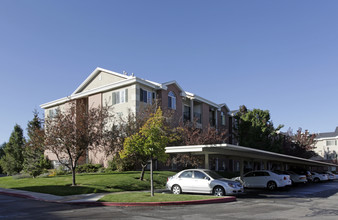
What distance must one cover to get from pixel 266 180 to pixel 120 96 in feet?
55.7

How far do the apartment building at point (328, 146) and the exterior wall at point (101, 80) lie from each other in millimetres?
58604

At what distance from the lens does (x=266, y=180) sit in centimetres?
2291

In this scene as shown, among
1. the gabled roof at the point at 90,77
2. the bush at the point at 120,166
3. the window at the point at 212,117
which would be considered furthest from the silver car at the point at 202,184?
the window at the point at 212,117

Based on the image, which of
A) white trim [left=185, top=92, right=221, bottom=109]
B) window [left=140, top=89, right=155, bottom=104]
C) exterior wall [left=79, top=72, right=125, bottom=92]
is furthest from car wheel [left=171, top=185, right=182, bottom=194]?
white trim [left=185, top=92, right=221, bottom=109]

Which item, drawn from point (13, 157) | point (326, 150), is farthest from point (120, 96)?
point (326, 150)

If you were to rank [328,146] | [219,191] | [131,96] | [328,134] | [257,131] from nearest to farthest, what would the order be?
[219,191] → [131,96] → [257,131] → [328,146] → [328,134]

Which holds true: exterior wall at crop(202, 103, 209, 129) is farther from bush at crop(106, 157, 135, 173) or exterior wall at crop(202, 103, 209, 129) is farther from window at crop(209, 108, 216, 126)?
bush at crop(106, 157, 135, 173)

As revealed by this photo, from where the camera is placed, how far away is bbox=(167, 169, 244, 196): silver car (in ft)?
54.5

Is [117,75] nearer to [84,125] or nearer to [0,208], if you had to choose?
[84,125]

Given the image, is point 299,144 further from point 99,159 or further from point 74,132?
point 74,132

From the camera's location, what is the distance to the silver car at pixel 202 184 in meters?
16.6

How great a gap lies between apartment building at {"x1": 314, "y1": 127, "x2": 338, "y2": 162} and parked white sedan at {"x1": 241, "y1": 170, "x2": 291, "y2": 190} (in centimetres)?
5793

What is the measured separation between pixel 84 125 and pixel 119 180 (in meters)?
4.54

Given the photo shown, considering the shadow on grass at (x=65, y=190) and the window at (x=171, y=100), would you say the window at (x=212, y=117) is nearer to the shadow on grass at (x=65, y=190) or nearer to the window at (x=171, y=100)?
the window at (x=171, y=100)
